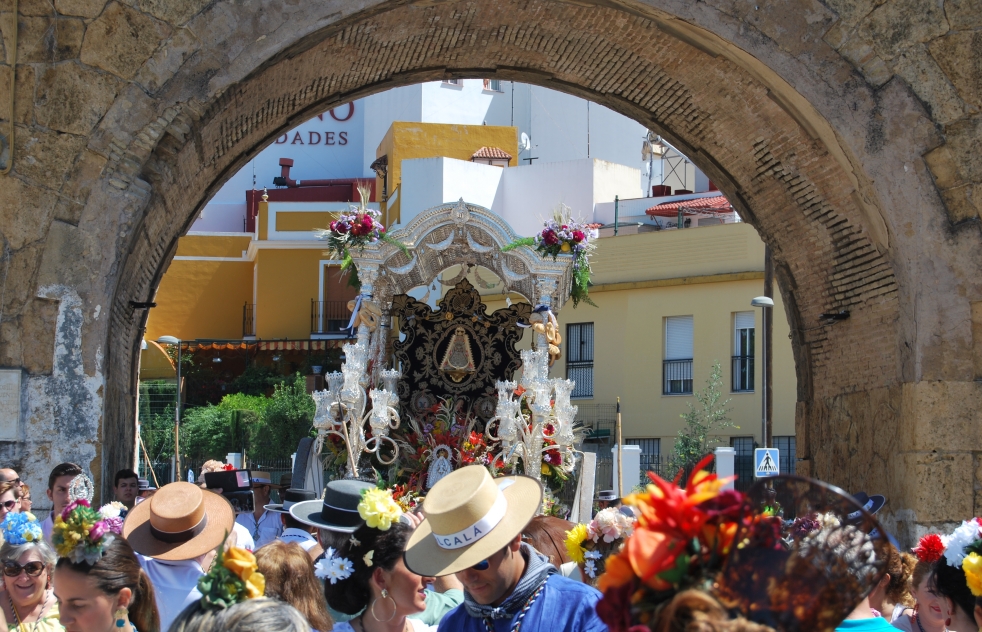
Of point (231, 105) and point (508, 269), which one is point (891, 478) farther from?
point (508, 269)

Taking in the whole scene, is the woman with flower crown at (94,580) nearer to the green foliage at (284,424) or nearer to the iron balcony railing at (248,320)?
the green foliage at (284,424)

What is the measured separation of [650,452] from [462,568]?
22689mm

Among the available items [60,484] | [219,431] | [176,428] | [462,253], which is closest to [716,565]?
[60,484]

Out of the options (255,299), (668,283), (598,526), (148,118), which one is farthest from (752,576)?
(255,299)

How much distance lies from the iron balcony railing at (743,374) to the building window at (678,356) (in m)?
0.98

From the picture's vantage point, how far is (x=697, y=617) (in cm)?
200

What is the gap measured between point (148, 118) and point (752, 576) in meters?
6.61

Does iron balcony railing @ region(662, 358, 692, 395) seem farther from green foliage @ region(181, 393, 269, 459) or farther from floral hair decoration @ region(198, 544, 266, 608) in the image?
floral hair decoration @ region(198, 544, 266, 608)

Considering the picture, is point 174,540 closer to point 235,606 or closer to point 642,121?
point 235,606

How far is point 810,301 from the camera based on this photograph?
32.8ft

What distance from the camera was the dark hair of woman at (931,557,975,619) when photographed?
3928mm

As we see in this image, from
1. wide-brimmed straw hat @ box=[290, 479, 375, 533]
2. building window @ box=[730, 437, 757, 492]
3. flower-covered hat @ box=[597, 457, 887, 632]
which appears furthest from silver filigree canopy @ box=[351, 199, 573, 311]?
flower-covered hat @ box=[597, 457, 887, 632]

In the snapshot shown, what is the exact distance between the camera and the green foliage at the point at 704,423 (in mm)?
23734

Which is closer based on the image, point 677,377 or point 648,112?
point 648,112
